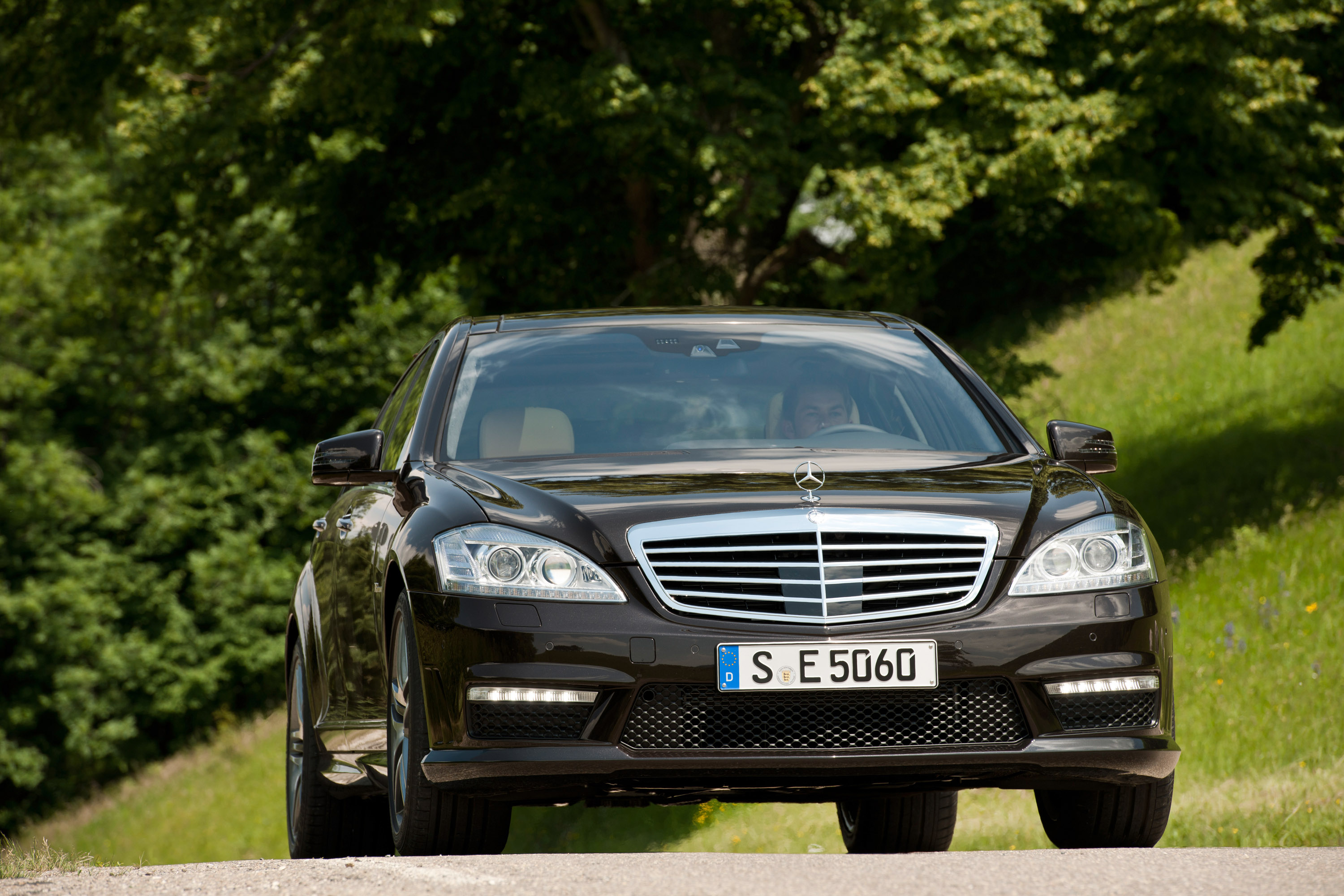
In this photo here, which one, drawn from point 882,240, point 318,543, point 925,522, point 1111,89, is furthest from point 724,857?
point 1111,89

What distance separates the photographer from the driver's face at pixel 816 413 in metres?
5.83

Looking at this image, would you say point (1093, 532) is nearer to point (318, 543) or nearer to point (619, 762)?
point (619, 762)

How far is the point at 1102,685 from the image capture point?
4629 millimetres

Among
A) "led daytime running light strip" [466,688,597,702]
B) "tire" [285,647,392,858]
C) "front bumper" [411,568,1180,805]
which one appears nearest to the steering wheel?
"front bumper" [411,568,1180,805]

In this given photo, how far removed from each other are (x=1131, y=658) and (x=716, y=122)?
1316cm

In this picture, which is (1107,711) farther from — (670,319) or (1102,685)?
(670,319)

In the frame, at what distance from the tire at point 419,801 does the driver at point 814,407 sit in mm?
1572

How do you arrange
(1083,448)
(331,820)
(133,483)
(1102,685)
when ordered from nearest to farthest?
(1102,685)
(1083,448)
(331,820)
(133,483)

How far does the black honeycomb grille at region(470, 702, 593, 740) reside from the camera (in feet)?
14.6

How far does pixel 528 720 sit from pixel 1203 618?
35.9 feet

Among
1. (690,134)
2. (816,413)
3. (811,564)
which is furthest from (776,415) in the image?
(690,134)

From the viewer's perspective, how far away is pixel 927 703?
4492mm

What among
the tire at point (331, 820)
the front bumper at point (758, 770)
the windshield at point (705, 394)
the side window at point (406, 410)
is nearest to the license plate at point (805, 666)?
the front bumper at point (758, 770)

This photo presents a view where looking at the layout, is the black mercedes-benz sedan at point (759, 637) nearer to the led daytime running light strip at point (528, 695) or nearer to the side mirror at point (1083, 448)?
the led daytime running light strip at point (528, 695)
